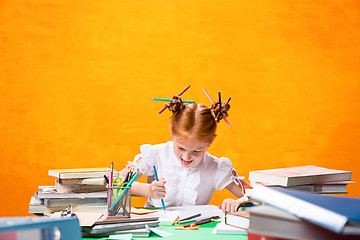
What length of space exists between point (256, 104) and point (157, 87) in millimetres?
684

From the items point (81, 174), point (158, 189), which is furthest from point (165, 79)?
point (81, 174)

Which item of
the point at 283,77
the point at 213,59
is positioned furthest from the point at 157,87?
the point at 283,77

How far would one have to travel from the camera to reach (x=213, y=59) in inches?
110

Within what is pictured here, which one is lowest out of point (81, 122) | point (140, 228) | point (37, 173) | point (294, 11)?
point (140, 228)

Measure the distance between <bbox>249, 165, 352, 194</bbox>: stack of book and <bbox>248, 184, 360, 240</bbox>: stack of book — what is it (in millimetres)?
523

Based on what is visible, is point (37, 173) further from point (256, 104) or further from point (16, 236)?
point (16, 236)

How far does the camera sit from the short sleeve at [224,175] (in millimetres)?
2039

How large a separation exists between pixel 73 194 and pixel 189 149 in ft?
2.05

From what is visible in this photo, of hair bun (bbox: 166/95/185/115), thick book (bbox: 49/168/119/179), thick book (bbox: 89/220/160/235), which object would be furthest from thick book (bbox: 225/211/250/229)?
hair bun (bbox: 166/95/185/115)

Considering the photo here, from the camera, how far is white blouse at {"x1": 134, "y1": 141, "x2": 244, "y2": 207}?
2035mm

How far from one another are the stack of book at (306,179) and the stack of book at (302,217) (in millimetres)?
523

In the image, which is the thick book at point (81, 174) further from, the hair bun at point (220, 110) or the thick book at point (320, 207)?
the thick book at point (320, 207)

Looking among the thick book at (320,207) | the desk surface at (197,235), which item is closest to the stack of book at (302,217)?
the thick book at (320,207)

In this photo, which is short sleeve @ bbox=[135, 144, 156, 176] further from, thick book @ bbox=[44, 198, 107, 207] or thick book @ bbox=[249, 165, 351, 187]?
thick book @ bbox=[249, 165, 351, 187]
